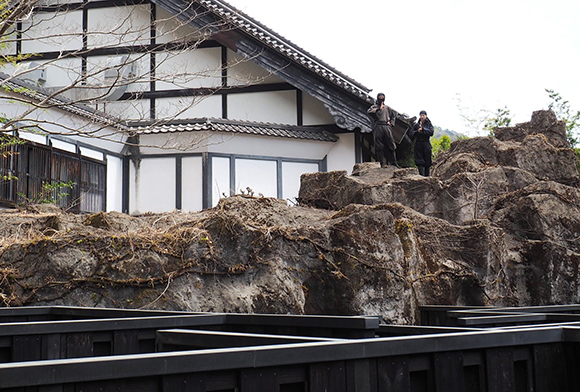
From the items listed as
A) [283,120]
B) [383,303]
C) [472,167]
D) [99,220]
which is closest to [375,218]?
[383,303]

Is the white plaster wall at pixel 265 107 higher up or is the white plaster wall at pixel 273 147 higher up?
the white plaster wall at pixel 265 107

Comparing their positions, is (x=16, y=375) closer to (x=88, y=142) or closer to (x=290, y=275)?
(x=290, y=275)

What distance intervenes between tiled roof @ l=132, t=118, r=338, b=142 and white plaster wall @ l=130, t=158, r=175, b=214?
0.98m

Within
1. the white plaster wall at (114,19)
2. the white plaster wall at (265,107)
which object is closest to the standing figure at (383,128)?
the white plaster wall at (265,107)

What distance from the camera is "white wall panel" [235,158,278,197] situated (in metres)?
19.0

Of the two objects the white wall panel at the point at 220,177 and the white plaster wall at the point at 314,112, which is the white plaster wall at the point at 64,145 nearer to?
the white wall panel at the point at 220,177

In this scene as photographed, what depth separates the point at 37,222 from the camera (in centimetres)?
1116

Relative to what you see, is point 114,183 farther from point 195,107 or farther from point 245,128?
point 245,128

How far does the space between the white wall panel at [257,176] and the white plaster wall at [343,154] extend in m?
1.81

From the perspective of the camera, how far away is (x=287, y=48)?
763 inches

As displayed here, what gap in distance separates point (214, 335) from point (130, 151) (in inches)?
634

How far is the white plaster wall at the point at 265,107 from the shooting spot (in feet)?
64.7

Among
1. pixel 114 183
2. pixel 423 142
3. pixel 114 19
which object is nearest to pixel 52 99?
pixel 114 183

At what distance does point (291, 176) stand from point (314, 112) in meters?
2.04
